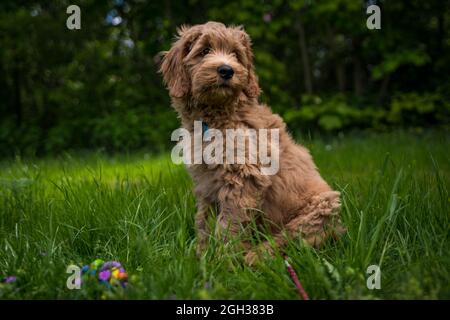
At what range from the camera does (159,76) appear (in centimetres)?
1081

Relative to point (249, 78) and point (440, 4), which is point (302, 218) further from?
point (440, 4)

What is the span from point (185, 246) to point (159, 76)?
811 centimetres

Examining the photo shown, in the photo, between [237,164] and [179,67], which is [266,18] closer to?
[179,67]

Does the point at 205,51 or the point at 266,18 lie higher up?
the point at 266,18

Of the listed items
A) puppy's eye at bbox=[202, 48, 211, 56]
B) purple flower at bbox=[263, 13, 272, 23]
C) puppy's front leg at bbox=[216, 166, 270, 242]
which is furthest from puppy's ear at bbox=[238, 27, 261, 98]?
purple flower at bbox=[263, 13, 272, 23]

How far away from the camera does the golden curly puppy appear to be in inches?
126

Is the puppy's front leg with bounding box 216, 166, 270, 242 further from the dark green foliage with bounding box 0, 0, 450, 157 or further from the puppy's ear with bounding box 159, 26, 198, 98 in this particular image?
the dark green foliage with bounding box 0, 0, 450, 157

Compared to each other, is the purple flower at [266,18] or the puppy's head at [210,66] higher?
the purple flower at [266,18]

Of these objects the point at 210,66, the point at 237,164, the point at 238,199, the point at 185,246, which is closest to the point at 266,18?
the point at 210,66

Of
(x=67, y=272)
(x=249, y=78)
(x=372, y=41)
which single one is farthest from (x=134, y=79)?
(x=67, y=272)

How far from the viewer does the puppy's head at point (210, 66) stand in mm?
3225

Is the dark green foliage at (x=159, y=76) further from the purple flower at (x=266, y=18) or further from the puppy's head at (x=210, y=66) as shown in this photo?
the puppy's head at (x=210, y=66)

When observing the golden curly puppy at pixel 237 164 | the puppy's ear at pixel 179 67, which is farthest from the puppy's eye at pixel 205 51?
the puppy's ear at pixel 179 67
